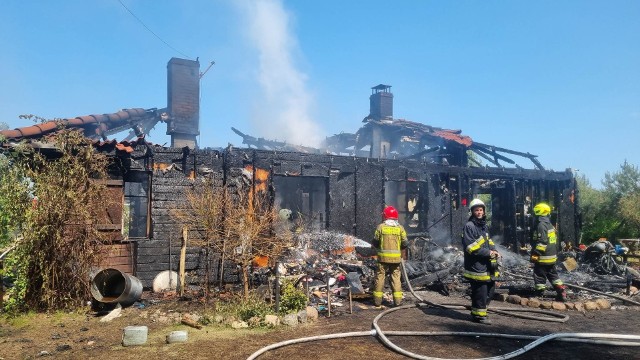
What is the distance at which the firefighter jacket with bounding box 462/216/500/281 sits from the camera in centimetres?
674

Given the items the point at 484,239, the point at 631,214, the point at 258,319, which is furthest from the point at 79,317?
the point at 631,214

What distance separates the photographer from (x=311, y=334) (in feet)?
20.5

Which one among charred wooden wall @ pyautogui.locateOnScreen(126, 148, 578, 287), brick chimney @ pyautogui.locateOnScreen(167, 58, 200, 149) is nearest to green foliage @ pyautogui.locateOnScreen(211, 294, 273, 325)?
charred wooden wall @ pyautogui.locateOnScreen(126, 148, 578, 287)

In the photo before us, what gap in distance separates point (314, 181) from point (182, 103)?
907 cm

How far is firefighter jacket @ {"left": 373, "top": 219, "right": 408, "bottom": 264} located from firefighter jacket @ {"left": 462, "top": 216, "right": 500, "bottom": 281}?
157 centimetres

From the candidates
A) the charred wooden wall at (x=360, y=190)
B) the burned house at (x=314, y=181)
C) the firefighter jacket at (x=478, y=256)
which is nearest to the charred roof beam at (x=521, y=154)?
the burned house at (x=314, y=181)

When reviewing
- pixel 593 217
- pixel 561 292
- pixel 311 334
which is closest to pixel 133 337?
pixel 311 334

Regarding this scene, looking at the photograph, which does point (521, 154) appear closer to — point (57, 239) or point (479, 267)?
point (479, 267)

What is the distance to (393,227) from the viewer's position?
8.34 meters

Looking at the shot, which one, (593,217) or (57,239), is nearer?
(57,239)

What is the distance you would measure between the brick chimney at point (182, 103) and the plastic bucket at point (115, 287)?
44.6 ft

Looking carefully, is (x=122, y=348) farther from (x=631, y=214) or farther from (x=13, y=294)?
(x=631, y=214)

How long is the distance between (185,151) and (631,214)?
22305 millimetres

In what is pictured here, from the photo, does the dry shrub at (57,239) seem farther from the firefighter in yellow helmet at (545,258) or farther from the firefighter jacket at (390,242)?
the firefighter in yellow helmet at (545,258)
